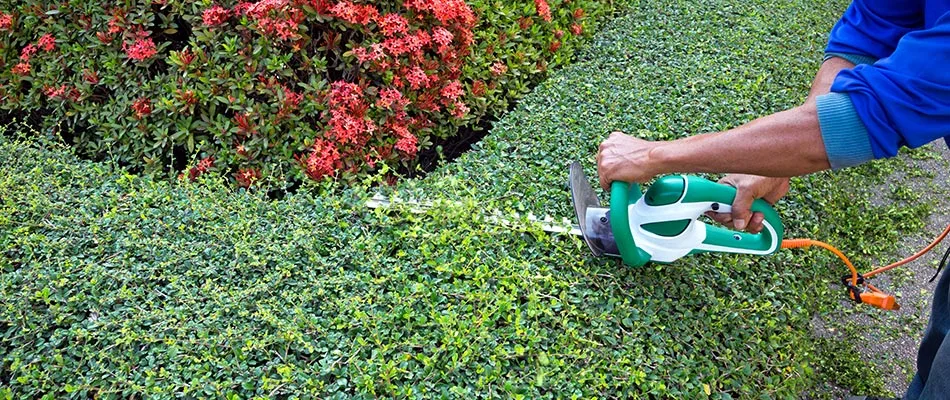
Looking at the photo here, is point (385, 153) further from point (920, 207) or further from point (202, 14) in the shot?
point (920, 207)

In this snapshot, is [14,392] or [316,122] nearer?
[14,392]

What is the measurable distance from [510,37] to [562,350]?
6.81 ft

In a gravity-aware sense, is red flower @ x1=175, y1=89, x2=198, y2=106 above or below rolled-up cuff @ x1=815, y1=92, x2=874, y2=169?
below

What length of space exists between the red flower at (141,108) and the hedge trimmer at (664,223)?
178 centimetres

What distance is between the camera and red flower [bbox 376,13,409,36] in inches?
114

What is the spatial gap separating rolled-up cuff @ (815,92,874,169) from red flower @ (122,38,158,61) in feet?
8.15

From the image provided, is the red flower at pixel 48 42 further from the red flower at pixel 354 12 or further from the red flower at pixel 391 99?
the red flower at pixel 391 99

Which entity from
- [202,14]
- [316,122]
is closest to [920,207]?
[316,122]

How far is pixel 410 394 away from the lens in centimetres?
180

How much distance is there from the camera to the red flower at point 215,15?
280cm

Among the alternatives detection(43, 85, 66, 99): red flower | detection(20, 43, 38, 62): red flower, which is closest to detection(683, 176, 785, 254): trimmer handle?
detection(43, 85, 66, 99): red flower

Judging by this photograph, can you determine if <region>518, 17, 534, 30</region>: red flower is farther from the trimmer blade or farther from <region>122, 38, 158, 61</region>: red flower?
<region>122, 38, 158, 61</region>: red flower

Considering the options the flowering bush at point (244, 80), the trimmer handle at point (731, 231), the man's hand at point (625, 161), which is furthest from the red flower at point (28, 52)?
the trimmer handle at point (731, 231)

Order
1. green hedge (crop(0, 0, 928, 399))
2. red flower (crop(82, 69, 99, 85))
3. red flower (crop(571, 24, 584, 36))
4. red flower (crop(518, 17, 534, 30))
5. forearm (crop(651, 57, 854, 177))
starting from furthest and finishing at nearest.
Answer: red flower (crop(571, 24, 584, 36)) < red flower (crop(518, 17, 534, 30)) < red flower (crop(82, 69, 99, 85)) < green hedge (crop(0, 0, 928, 399)) < forearm (crop(651, 57, 854, 177))
